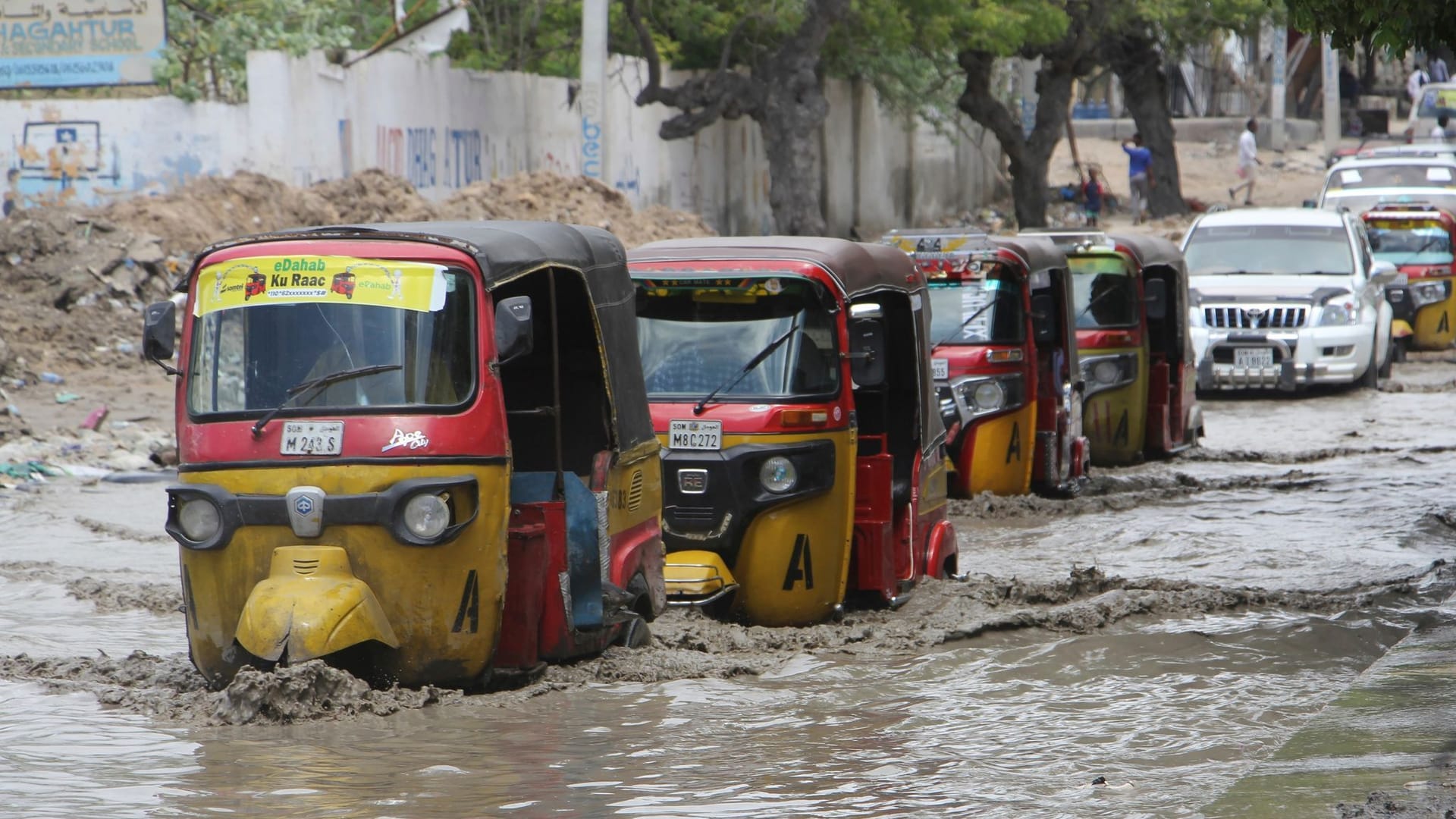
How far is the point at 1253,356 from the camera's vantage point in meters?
20.6

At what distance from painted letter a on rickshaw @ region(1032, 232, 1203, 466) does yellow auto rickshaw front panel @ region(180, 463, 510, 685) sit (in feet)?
31.2

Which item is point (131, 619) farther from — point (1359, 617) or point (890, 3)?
point (890, 3)

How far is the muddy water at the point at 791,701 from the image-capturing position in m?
6.11

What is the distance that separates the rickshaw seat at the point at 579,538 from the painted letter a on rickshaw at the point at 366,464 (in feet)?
0.06

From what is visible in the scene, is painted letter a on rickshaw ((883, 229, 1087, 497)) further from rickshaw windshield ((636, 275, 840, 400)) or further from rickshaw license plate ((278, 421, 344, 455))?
rickshaw license plate ((278, 421, 344, 455))

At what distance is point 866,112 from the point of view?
123 feet

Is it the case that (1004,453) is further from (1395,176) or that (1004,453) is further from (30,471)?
(1395,176)

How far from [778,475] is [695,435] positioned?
466 mm

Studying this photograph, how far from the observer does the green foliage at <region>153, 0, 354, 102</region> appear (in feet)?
71.7

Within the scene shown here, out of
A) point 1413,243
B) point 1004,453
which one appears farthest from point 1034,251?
point 1413,243

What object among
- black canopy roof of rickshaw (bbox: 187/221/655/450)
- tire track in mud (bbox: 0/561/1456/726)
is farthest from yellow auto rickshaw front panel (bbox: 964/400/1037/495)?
black canopy roof of rickshaw (bbox: 187/221/655/450)

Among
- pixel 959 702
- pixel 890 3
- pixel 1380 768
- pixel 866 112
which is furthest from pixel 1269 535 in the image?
pixel 866 112

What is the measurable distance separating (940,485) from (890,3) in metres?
19.8

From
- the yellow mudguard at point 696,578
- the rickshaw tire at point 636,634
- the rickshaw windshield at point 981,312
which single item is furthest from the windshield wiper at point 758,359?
the rickshaw windshield at point 981,312
